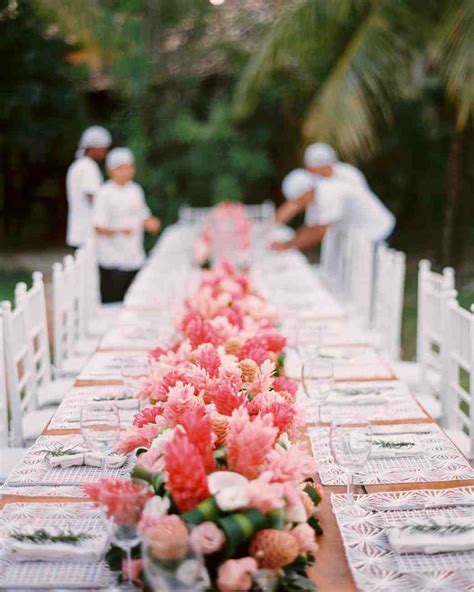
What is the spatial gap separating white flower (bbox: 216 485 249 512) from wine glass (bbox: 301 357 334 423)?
95 centimetres

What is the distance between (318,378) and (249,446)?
33.9 inches

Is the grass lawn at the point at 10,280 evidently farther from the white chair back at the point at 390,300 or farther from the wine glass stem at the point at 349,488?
the wine glass stem at the point at 349,488

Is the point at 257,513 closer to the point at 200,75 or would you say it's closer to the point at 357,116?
the point at 357,116

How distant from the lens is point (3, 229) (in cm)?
1294

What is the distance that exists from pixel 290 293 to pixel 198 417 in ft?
10.3

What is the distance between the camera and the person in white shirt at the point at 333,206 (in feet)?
19.7

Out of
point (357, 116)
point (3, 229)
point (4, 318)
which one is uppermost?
point (357, 116)

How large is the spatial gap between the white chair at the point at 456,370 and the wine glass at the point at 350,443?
1.24 meters

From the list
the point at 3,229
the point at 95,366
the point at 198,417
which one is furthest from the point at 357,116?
the point at 3,229

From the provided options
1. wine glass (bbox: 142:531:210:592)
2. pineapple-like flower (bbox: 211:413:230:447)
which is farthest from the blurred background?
wine glass (bbox: 142:531:210:592)

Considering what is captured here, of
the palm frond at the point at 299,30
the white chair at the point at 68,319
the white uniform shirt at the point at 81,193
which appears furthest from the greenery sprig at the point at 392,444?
the palm frond at the point at 299,30

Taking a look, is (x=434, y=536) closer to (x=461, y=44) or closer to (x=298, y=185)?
(x=298, y=185)

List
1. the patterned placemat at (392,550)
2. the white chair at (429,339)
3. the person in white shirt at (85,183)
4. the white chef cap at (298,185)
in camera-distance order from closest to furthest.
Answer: the patterned placemat at (392,550) → the white chair at (429,339) → the person in white shirt at (85,183) → the white chef cap at (298,185)

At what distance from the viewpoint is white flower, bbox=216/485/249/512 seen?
1426 mm
